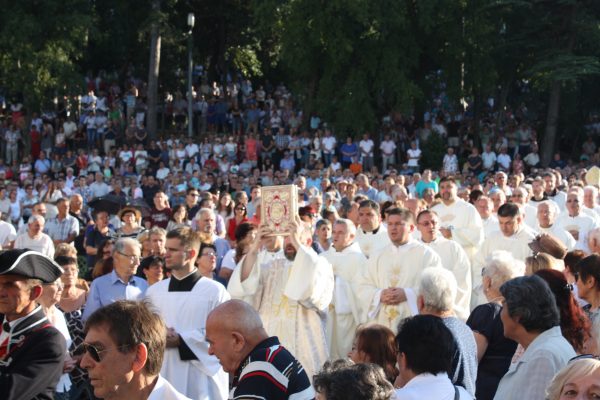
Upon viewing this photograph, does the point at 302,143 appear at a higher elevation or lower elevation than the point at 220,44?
lower

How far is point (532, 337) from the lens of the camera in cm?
560

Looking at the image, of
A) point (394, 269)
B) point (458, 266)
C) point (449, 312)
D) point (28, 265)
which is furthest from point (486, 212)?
point (28, 265)

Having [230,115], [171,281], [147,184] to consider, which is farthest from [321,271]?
[230,115]

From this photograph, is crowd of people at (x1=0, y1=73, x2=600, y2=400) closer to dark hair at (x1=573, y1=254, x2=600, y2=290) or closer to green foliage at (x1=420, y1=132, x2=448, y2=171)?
dark hair at (x1=573, y1=254, x2=600, y2=290)

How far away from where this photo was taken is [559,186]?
1955 cm

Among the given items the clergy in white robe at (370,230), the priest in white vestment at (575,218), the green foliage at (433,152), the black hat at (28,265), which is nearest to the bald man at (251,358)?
the black hat at (28,265)

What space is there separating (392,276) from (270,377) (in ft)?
16.8

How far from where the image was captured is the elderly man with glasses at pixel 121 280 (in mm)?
9070

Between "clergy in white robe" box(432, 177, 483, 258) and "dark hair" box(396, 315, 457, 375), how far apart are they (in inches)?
290

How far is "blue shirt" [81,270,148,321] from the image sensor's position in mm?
8953

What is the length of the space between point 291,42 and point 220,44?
8873 mm

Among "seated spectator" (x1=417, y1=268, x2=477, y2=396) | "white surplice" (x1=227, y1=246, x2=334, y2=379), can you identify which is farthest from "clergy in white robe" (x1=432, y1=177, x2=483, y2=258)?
"seated spectator" (x1=417, y1=268, x2=477, y2=396)

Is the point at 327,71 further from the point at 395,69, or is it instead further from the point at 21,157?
the point at 21,157

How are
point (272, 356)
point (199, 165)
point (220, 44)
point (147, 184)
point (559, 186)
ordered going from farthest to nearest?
point (220, 44), point (199, 165), point (147, 184), point (559, 186), point (272, 356)
